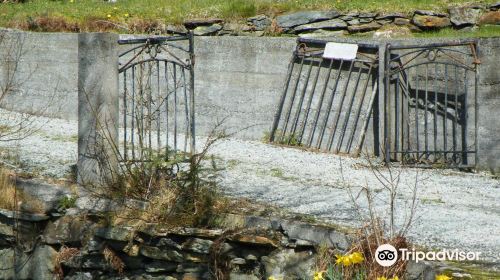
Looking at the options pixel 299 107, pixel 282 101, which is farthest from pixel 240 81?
pixel 299 107

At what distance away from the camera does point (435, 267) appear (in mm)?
5590

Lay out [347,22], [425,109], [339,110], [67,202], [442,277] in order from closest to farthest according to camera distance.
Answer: [442,277] < [67,202] < [425,109] < [339,110] < [347,22]

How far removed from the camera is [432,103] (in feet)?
33.5

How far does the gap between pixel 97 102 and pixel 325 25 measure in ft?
16.1

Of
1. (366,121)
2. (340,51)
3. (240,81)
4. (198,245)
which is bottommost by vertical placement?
(198,245)

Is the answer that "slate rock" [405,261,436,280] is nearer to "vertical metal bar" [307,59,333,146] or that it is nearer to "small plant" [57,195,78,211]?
"small plant" [57,195,78,211]

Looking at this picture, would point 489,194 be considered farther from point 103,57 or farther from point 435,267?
point 103,57

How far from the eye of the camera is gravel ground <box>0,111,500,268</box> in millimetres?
6781

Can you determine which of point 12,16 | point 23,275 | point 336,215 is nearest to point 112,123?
point 23,275

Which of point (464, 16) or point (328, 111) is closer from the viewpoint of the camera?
point (328, 111)

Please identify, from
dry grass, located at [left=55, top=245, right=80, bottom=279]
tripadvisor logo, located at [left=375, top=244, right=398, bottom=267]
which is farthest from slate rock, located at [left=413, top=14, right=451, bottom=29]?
tripadvisor logo, located at [left=375, top=244, right=398, bottom=267]

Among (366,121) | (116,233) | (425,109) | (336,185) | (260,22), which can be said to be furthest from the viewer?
(260,22)

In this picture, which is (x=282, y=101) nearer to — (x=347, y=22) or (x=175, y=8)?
(x=347, y=22)

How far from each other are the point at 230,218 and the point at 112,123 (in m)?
1.77
